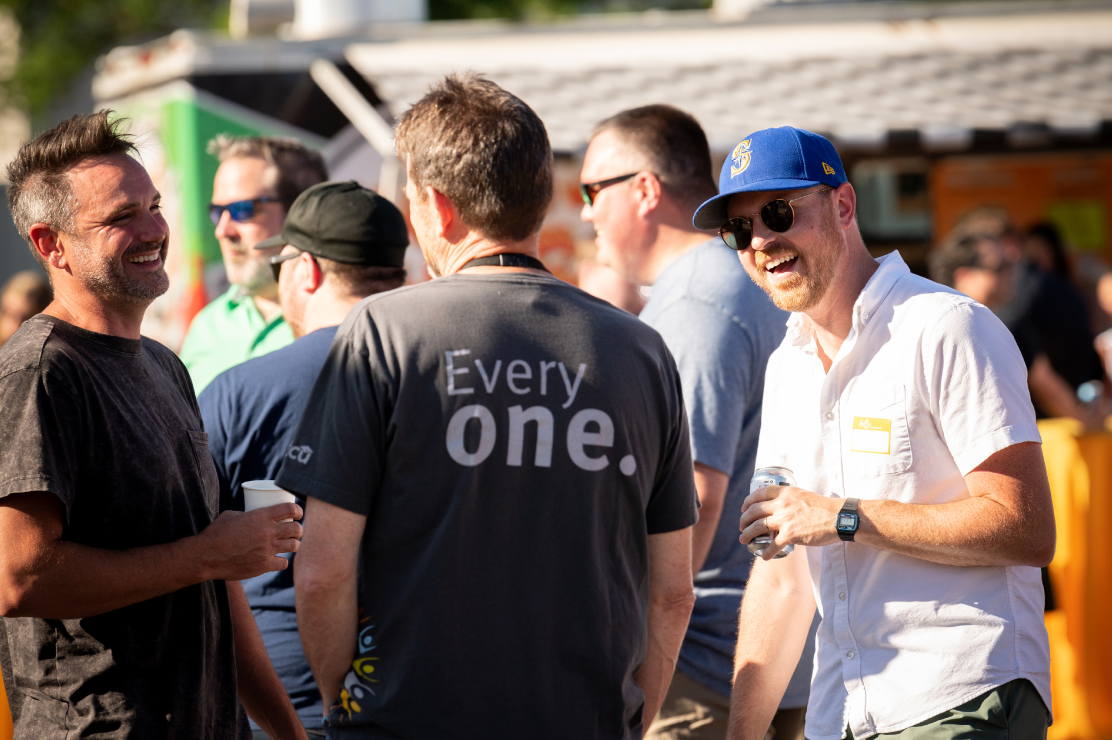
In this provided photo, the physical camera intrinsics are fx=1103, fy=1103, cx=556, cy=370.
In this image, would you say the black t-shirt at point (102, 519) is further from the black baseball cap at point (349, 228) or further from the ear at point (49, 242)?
the black baseball cap at point (349, 228)

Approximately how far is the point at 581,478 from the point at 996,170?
8443 mm

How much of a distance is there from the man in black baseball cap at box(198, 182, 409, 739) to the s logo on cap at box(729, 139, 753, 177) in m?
1.09

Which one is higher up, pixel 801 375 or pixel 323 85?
pixel 323 85

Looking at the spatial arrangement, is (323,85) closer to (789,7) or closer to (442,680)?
(789,7)

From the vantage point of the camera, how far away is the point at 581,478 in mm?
2162

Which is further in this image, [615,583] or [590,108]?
[590,108]

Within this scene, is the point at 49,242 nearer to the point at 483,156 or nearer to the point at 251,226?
the point at 483,156

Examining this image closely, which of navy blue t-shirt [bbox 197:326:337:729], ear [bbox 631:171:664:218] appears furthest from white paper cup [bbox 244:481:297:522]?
ear [bbox 631:171:664:218]

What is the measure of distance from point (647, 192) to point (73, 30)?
17656 mm

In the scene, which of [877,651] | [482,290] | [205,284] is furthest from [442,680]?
[205,284]

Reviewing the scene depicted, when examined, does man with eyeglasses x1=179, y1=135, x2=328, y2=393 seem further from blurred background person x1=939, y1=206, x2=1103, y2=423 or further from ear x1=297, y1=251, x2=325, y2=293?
blurred background person x1=939, y1=206, x2=1103, y2=423

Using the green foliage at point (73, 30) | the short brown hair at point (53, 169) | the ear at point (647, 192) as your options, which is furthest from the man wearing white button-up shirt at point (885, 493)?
the green foliage at point (73, 30)

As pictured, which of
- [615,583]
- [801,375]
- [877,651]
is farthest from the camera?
[801,375]

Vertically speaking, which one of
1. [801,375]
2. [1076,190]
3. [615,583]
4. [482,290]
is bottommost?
[615,583]
